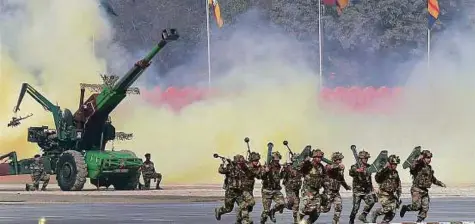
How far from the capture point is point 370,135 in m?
71.8

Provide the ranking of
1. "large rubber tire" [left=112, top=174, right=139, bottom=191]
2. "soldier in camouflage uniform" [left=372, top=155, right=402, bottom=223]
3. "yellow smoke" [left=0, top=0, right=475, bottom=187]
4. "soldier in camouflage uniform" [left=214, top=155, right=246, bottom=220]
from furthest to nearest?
"yellow smoke" [left=0, top=0, right=475, bottom=187], "large rubber tire" [left=112, top=174, right=139, bottom=191], "soldier in camouflage uniform" [left=372, top=155, right=402, bottom=223], "soldier in camouflage uniform" [left=214, top=155, right=246, bottom=220]

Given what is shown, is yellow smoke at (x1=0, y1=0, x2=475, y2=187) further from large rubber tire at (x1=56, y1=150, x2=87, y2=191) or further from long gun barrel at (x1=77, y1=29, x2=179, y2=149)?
large rubber tire at (x1=56, y1=150, x2=87, y2=191)

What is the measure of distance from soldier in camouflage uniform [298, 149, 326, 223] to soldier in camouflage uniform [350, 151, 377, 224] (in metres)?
1.70

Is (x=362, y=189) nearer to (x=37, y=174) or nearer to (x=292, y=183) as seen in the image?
(x=292, y=183)

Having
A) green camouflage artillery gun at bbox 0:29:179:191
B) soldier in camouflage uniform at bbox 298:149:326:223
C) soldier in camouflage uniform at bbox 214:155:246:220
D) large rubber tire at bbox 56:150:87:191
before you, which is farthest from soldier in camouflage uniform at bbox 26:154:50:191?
soldier in camouflage uniform at bbox 298:149:326:223

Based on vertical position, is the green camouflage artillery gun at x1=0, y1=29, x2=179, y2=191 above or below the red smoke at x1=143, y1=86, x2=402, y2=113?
below

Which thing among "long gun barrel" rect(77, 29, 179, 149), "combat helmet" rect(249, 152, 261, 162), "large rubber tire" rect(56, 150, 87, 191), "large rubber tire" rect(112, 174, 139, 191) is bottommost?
"large rubber tire" rect(112, 174, 139, 191)

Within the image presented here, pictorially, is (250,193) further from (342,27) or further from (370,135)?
(342,27)

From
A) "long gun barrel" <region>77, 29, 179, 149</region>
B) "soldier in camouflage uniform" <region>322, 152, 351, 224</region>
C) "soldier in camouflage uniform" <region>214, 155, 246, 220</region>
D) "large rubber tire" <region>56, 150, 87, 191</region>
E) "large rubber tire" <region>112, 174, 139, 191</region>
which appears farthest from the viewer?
"large rubber tire" <region>112, 174, 139, 191</region>

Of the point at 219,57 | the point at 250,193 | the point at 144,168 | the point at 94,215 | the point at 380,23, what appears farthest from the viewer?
the point at 380,23

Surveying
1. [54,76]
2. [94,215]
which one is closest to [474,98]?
[54,76]

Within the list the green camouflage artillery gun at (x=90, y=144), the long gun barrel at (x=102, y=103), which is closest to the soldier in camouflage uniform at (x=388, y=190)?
the green camouflage artillery gun at (x=90, y=144)

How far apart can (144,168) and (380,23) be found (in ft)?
160

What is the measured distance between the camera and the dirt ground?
50250mm
